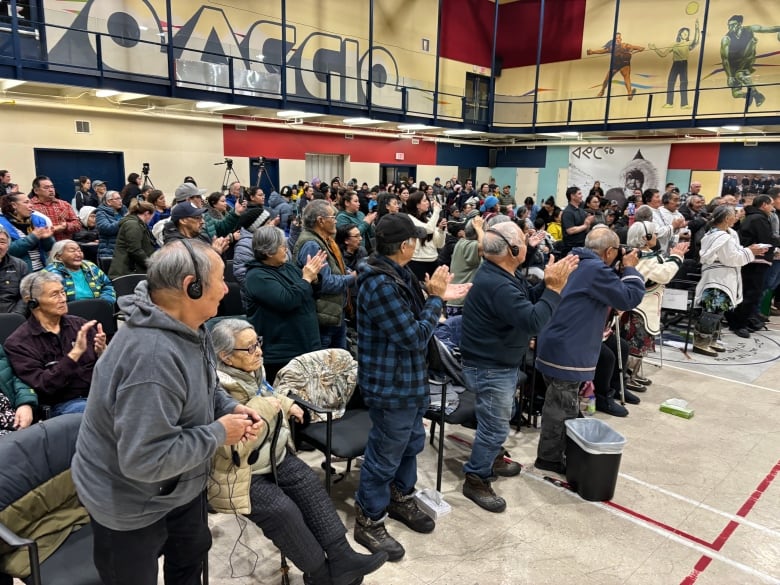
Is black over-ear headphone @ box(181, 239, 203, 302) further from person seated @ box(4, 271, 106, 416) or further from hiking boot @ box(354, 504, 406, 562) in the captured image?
person seated @ box(4, 271, 106, 416)

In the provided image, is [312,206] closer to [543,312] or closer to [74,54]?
[543,312]

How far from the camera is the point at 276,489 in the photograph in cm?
217

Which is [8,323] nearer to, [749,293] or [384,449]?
[384,449]

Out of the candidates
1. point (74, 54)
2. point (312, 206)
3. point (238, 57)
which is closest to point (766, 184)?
point (238, 57)

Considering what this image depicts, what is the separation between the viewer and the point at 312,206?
12.1 ft

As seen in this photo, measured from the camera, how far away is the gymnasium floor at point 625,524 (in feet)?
8.16

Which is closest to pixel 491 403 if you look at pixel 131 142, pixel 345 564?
pixel 345 564

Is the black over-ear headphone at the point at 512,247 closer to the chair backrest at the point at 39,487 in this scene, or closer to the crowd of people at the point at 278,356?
the crowd of people at the point at 278,356

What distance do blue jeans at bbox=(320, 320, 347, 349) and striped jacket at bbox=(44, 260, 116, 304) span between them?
5.04 ft

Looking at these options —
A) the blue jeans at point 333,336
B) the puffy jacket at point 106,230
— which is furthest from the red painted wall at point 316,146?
the blue jeans at point 333,336

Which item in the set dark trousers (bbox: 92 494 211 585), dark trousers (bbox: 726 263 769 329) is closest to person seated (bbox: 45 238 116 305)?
dark trousers (bbox: 92 494 211 585)

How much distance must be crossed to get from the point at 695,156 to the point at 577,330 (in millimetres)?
14239

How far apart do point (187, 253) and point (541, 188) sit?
17797 mm

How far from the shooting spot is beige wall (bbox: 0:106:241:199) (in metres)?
9.65
